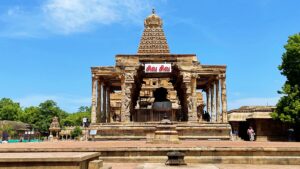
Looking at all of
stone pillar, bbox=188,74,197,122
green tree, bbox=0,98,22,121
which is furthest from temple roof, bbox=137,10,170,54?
green tree, bbox=0,98,22,121

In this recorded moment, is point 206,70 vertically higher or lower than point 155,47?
lower

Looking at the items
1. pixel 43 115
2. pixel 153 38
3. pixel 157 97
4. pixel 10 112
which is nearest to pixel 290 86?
pixel 157 97

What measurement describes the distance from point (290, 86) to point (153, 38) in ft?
108

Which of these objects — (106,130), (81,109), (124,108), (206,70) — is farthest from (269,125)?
(81,109)

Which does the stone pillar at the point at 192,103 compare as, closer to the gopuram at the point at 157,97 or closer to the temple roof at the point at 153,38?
the gopuram at the point at 157,97

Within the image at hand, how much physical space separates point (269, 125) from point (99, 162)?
109ft

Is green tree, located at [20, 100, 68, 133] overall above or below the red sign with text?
below

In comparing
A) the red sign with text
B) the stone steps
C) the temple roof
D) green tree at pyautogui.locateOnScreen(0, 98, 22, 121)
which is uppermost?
the temple roof

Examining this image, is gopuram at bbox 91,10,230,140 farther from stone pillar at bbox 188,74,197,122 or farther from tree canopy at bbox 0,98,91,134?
tree canopy at bbox 0,98,91,134

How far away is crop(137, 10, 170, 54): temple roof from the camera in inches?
2415

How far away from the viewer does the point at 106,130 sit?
29.9 metres

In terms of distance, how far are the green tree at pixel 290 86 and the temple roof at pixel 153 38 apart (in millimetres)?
28419

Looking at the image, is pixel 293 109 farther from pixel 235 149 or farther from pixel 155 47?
pixel 155 47

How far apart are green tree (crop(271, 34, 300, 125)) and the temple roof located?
28419 millimetres
